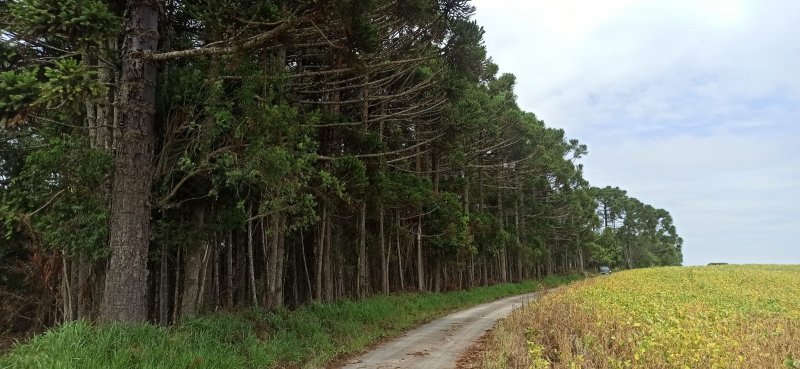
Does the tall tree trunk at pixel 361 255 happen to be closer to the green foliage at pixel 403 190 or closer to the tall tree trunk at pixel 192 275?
the green foliage at pixel 403 190

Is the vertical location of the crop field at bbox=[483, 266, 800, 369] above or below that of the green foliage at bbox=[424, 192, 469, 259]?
below

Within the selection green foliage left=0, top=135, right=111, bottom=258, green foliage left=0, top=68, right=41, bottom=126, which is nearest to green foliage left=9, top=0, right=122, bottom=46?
green foliage left=0, top=68, right=41, bottom=126

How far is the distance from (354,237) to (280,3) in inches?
495

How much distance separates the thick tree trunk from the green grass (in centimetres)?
58

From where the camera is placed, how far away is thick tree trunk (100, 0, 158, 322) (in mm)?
7656

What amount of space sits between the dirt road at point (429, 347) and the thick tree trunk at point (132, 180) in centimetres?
373

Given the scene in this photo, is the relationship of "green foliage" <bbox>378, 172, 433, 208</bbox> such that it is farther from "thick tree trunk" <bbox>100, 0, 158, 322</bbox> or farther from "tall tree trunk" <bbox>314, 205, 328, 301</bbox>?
"thick tree trunk" <bbox>100, 0, 158, 322</bbox>

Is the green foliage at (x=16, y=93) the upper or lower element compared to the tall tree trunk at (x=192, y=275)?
upper

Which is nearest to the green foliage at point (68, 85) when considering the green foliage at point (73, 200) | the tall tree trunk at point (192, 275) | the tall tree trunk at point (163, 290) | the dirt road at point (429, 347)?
the green foliage at point (73, 200)

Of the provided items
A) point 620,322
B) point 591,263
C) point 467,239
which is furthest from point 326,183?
point 591,263

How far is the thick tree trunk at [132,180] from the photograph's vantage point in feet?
25.1

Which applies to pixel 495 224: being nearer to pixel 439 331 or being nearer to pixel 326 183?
pixel 439 331

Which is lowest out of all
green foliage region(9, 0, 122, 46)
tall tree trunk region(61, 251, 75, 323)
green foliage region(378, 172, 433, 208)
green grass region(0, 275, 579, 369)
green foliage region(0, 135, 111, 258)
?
green grass region(0, 275, 579, 369)

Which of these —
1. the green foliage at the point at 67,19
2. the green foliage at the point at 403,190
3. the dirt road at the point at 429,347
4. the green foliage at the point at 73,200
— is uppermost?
the green foliage at the point at 67,19
